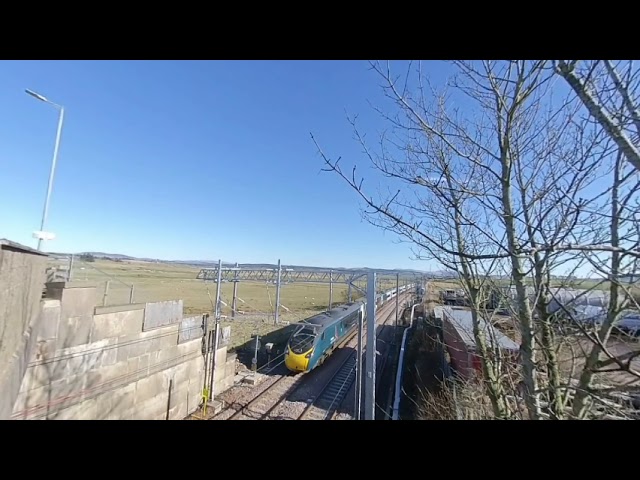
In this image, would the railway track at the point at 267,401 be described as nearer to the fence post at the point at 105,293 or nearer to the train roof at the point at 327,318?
the train roof at the point at 327,318

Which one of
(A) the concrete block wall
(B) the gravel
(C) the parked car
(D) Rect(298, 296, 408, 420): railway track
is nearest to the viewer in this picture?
(C) the parked car

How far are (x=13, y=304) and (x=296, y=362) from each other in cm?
666

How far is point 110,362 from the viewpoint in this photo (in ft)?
15.5

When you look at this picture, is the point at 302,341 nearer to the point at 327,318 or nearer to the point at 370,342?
the point at 327,318

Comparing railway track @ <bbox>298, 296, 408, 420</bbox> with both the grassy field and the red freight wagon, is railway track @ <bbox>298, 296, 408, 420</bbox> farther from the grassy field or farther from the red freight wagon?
the grassy field

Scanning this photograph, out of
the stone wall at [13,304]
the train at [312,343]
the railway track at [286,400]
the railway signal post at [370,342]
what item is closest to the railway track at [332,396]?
the railway track at [286,400]

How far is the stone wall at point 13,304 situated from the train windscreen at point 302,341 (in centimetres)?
604

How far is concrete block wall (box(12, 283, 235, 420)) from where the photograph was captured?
368 centimetres

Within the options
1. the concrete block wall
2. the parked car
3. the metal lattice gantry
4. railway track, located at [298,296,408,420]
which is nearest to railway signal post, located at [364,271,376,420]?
the parked car

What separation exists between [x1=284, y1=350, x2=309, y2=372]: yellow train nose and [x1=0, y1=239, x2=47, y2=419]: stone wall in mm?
6079

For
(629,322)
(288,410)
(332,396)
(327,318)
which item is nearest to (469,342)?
(629,322)
